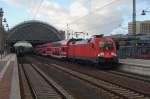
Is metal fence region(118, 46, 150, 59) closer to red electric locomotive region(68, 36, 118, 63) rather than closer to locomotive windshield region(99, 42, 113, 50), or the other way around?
red electric locomotive region(68, 36, 118, 63)

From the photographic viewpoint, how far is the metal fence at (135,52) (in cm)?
5534

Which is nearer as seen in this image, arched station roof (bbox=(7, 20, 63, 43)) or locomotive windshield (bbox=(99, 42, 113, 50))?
locomotive windshield (bbox=(99, 42, 113, 50))

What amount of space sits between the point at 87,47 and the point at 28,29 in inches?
4442

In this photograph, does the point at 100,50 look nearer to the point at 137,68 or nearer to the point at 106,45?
the point at 106,45

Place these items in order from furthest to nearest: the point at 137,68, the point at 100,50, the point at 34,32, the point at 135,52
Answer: the point at 34,32 < the point at 135,52 < the point at 100,50 < the point at 137,68

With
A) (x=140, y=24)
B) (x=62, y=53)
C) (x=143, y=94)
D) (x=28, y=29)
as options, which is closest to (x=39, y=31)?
(x=28, y=29)

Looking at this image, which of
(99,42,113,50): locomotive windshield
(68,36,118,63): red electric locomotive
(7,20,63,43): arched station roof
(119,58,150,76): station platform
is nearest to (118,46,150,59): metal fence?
(68,36,118,63): red electric locomotive

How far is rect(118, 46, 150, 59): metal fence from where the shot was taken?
5534 cm

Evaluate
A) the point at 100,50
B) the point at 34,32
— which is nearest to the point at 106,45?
the point at 100,50

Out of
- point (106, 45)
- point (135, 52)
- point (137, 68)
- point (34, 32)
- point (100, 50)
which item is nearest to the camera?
point (137, 68)

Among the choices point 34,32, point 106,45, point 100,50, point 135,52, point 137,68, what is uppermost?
point 34,32

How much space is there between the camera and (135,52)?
58.8 metres

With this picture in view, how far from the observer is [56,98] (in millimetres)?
20062

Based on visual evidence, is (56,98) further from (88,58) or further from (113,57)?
→ (88,58)
